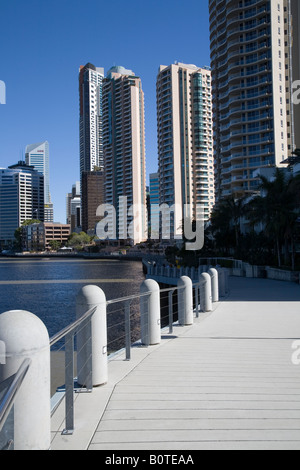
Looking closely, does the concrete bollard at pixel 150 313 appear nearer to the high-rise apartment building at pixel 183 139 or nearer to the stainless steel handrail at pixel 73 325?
the stainless steel handrail at pixel 73 325

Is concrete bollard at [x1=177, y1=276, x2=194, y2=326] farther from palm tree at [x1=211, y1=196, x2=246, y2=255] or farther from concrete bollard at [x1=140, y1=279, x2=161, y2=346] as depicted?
palm tree at [x1=211, y1=196, x2=246, y2=255]

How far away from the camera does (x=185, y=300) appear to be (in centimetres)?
1009

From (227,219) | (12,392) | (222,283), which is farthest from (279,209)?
(12,392)

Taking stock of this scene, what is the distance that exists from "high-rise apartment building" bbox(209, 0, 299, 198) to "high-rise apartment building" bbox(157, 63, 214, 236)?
52631mm

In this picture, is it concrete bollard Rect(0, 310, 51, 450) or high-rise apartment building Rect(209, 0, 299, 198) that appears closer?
concrete bollard Rect(0, 310, 51, 450)

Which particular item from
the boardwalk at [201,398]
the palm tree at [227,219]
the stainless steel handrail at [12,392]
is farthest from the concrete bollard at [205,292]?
the palm tree at [227,219]

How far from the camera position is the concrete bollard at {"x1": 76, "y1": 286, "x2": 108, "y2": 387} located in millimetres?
5207

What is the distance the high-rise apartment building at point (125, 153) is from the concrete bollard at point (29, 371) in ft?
509

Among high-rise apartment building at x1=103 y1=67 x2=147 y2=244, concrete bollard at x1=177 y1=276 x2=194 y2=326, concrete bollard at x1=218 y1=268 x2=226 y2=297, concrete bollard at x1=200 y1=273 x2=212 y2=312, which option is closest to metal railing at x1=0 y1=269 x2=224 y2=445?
concrete bollard at x1=177 y1=276 x2=194 y2=326

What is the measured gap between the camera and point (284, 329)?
9.62 meters

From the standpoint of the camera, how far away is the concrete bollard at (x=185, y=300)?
1002 centimetres

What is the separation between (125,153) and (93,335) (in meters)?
168

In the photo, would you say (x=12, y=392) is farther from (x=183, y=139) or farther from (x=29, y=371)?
(x=183, y=139)
